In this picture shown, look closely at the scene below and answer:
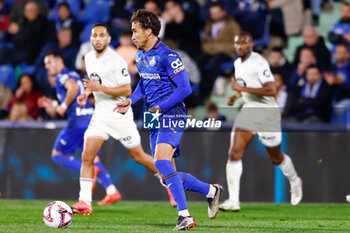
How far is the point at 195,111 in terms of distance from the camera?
10.3m

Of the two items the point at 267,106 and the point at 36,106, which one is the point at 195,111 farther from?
the point at 36,106

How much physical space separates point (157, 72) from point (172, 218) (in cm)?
195

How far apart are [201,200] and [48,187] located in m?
2.34

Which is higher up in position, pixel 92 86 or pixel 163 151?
pixel 92 86

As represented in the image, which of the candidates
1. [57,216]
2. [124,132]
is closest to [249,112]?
[124,132]

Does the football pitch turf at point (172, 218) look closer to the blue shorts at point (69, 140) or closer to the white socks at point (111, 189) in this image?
the white socks at point (111, 189)

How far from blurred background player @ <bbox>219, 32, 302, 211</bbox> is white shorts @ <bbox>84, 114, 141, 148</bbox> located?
1.28m

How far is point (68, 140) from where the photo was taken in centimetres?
938

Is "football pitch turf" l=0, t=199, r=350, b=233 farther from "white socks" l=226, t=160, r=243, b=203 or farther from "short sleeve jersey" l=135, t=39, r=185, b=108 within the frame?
"short sleeve jersey" l=135, t=39, r=185, b=108

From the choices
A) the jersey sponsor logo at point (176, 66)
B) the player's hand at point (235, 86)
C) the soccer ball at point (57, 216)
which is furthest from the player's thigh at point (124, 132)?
the jersey sponsor logo at point (176, 66)

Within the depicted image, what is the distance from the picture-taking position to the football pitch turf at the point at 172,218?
20.5 feet

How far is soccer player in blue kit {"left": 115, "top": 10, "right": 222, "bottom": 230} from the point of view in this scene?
6.01 meters

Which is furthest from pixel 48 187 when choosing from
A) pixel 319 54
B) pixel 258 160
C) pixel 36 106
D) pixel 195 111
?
pixel 319 54

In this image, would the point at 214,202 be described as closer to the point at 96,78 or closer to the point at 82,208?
the point at 82,208
